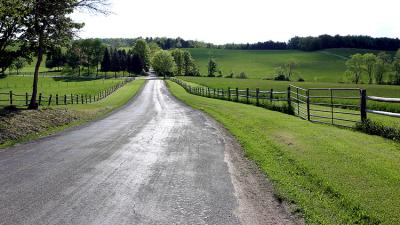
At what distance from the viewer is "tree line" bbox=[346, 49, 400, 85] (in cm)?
10832

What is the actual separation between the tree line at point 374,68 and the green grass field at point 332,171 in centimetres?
10624

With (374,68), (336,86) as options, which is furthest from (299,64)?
(336,86)

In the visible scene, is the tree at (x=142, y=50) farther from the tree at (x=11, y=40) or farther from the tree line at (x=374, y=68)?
the tree at (x=11, y=40)

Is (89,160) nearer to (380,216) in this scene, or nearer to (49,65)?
(380,216)

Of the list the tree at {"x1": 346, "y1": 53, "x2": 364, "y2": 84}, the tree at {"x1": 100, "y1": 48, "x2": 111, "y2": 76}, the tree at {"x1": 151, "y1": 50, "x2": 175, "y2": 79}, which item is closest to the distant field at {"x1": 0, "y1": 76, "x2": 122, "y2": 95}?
the tree at {"x1": 151, "y1": 50, "x2": 175, "y2": 79}

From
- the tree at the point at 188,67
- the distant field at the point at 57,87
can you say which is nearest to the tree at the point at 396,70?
the distant field at the point at 57,87

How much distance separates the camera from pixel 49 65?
563ft

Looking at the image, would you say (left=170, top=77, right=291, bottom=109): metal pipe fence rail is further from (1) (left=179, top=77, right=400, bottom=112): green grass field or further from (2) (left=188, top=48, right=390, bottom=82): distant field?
(2) (left=188, top=48, right=390, bottom=82): distant field

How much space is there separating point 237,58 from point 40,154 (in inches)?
7381

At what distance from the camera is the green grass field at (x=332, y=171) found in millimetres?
6090

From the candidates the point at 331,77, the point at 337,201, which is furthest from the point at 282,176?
the point at 331,77

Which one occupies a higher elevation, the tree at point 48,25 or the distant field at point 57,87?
the tree at point 48,25

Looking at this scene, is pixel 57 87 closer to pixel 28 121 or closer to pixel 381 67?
pixel 28 121

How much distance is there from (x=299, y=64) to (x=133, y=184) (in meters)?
160
